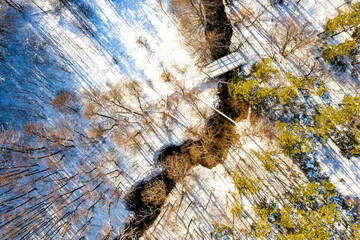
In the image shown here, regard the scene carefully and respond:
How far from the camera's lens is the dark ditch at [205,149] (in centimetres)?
1683

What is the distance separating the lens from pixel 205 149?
54.9 ft

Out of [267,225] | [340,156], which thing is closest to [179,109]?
[267,225]

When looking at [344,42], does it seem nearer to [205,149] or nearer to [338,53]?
[338,53]

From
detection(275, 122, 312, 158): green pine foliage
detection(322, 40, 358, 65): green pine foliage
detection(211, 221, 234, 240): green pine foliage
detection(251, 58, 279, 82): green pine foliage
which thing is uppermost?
detection(251, 58, 279, 82): green pine foliage

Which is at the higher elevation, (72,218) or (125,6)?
(125,6)

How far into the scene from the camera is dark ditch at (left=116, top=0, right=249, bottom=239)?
16828 millimetres

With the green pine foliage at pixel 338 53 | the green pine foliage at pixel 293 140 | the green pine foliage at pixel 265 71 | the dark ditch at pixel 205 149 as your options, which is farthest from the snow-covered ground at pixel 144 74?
the green pine foliage at pixel 338 53

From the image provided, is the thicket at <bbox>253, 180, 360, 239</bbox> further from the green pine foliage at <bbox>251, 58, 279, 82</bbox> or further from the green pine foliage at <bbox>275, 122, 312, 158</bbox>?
the green pine foliage at <bbox>251, 58, 279, 82</bbox>

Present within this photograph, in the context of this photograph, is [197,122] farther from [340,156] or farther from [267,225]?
A: [340,156]

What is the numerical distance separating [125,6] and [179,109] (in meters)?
9.25

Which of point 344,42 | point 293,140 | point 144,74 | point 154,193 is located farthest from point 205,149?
point 344,42

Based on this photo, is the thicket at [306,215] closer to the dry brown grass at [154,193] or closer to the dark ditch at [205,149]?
the dark ditch at [205,149]

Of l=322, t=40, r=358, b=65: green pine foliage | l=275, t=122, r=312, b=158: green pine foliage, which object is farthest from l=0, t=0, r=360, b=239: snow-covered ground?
l=322, t=40, r=358, b=65: green pine foliage

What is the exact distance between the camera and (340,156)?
619 inches
